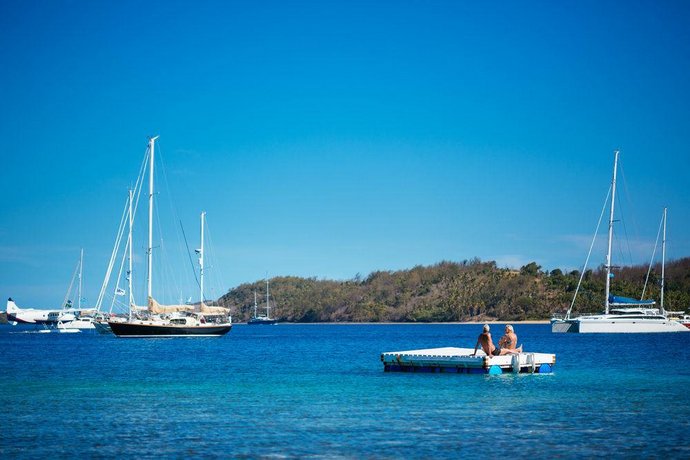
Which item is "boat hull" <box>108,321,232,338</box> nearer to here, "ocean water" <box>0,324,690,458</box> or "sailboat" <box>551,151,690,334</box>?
"ocean water" <box>0,324,690,458</box>

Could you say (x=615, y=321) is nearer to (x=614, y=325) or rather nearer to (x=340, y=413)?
(x=614, y=325)

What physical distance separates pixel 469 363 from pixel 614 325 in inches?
2657

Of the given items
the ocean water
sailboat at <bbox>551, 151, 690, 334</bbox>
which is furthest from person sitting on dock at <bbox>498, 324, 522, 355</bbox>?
sailboat at <bbox>551, 151, 690, 334</bbox>

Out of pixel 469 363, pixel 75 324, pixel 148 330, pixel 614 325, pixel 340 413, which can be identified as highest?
pixel 75 324

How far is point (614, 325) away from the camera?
104 meters

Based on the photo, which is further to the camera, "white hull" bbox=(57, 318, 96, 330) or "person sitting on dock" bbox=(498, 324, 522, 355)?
"white hull" bbox=(57, 318, 96, 330)

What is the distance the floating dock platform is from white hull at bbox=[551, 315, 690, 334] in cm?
6383

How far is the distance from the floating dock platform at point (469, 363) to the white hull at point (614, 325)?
209ft

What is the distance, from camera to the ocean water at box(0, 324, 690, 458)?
2219 cm

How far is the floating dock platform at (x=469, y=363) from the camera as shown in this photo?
4153cm

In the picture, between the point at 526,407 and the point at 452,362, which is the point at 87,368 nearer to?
the point at 452,362

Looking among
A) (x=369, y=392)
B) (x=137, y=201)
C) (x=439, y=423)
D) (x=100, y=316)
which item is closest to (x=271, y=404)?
(x=369, y=392)

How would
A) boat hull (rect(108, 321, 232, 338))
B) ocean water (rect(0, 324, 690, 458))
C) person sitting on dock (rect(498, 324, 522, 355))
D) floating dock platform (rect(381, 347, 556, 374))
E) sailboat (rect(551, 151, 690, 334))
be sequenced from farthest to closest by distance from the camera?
sailboat (rect(551, 151, 690, 334)), boat hull (rect(108, 321, 232, 338)), person sitting on dock (rect(498, 324, 522, 355)), floating dock platform (rect(381, 347, 556, 374)), ocean water (rect(0, 324, 690, 458))

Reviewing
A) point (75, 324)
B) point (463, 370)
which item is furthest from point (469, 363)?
point (75, 324)
